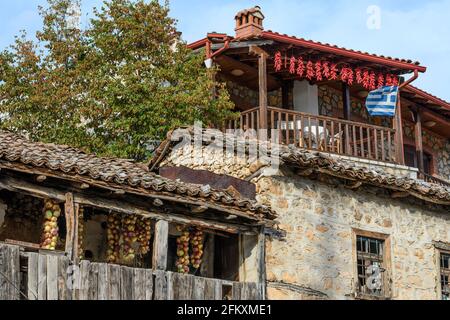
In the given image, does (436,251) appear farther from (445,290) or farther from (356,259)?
(356,259)

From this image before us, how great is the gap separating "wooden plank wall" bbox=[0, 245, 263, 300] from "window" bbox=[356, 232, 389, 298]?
264 cm

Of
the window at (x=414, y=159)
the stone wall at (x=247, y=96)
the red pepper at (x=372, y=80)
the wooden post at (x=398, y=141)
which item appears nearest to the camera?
the wooden post at (x=398, y=141)

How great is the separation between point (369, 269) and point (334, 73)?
5612 millimetres

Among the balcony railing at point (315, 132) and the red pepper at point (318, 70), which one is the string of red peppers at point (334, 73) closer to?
the red pepper at point (318, 70)

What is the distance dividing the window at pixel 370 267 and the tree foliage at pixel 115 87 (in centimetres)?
434

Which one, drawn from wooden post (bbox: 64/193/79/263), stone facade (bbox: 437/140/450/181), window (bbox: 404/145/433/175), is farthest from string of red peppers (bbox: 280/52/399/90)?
wooden post (bbox: 64/193/79/263)

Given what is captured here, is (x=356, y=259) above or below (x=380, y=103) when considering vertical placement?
below

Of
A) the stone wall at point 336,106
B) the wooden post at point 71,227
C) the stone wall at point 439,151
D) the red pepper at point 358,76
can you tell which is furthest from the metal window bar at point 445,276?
the stone wall at point 439,151

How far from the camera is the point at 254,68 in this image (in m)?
20.2

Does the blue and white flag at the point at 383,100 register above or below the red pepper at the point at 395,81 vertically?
below

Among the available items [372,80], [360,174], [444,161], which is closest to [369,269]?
[360,174]

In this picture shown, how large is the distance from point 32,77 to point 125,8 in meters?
2.30

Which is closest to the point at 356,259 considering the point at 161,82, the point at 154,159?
the point at 154,159

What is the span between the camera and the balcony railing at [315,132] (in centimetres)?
Result: 1861
